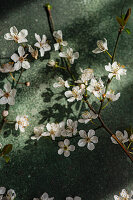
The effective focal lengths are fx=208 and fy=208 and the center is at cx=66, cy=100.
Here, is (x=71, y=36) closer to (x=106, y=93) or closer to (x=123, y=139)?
(x=106, y=93)

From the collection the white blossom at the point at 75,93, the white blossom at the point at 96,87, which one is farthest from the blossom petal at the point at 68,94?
the white blossom at the point at 96,87

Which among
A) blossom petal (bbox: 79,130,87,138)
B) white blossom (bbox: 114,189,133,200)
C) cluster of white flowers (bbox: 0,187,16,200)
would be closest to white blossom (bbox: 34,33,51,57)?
blossom petal (bbox: 79,130,87,138)

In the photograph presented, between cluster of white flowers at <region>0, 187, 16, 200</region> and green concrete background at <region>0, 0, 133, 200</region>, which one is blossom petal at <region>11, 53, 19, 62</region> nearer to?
green concrete background at <region>0, 0, 133, 200</region>

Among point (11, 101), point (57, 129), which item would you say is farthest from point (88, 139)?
point (11, 101)

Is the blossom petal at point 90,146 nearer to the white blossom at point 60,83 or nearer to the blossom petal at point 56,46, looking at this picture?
the white blossom at point 60,83

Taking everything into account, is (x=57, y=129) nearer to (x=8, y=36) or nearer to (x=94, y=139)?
(x=94, y=139)
